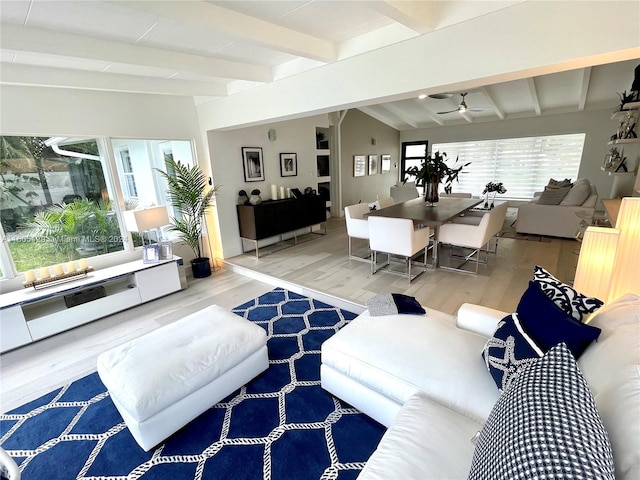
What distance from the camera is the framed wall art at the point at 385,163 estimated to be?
361 inches

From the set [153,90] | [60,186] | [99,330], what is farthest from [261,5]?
[99,330]

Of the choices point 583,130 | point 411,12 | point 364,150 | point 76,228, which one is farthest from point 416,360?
point 583,130

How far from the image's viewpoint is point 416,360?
62.6 inches

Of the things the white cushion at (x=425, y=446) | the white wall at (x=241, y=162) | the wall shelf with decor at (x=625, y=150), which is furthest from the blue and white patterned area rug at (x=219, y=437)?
the wall shelf with decor at (x=625, y=150)

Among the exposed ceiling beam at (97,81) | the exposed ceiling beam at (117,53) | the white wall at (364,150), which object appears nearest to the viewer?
the exposed ceiling beam at (117,53)

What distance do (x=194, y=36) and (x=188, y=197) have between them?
2.13 m

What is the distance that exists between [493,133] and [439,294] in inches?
274

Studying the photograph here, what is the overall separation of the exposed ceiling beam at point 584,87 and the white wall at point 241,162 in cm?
465

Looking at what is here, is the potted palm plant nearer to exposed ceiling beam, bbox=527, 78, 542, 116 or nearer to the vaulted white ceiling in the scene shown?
the vaulted white ceiling

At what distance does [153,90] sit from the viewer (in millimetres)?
3303

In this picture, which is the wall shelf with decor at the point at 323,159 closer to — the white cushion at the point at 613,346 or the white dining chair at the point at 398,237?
the white dining chair at the point at 398,237

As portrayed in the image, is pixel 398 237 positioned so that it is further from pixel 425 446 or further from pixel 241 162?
pixel 241 162

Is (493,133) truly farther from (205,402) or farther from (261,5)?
(205,402)

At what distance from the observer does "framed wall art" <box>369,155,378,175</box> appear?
866 centimetres
